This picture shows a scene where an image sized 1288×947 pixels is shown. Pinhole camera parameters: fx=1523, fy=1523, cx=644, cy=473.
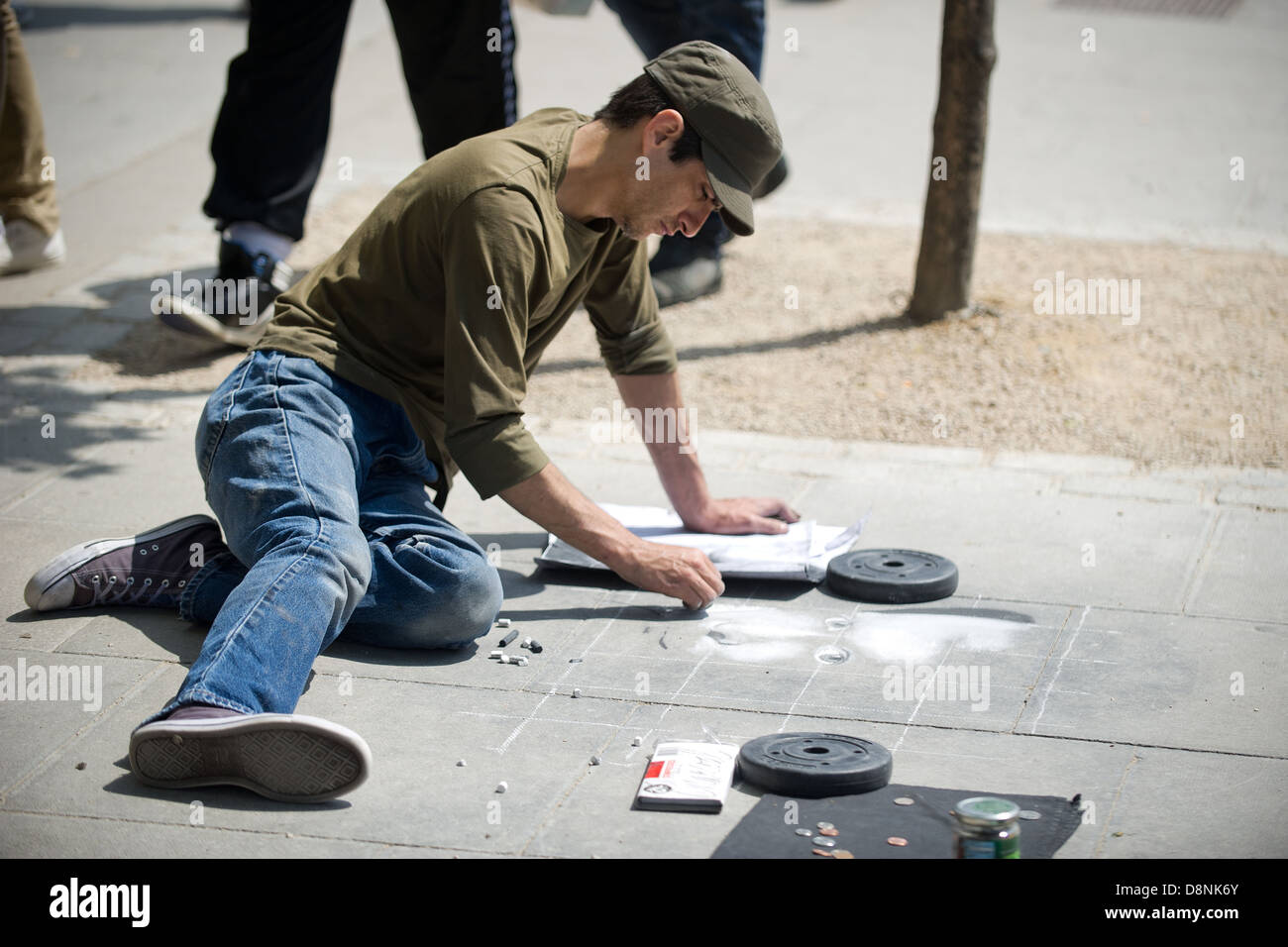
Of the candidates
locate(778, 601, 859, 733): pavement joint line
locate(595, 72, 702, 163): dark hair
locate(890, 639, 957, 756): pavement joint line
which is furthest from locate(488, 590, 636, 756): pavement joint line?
locate(595, 72, 702, 163): dark hair

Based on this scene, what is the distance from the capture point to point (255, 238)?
588 cm

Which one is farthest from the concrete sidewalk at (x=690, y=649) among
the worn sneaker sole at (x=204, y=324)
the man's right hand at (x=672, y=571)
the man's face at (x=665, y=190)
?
the man's face at (x=665, y=190)

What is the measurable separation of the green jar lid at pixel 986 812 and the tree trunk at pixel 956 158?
11.7ft

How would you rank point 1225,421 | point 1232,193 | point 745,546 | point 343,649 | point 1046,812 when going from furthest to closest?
point 1232,193, point 1225,421, point 745,546, point 343,649, point 1046,812

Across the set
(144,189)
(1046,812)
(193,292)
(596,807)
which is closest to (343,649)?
(596,807)

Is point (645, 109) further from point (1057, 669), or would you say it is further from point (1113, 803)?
point (1113, 803)

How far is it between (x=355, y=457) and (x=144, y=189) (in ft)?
15.2

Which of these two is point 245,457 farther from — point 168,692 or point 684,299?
point 684,299

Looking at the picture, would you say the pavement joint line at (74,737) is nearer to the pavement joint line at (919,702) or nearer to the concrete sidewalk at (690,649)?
the concrete sidewalk at (690,649)

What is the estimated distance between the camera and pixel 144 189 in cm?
764

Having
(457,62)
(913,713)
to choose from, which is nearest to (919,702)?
(913,713)

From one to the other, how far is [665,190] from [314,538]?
1087 mm

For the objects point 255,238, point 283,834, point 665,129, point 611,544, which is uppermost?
point 665,129
